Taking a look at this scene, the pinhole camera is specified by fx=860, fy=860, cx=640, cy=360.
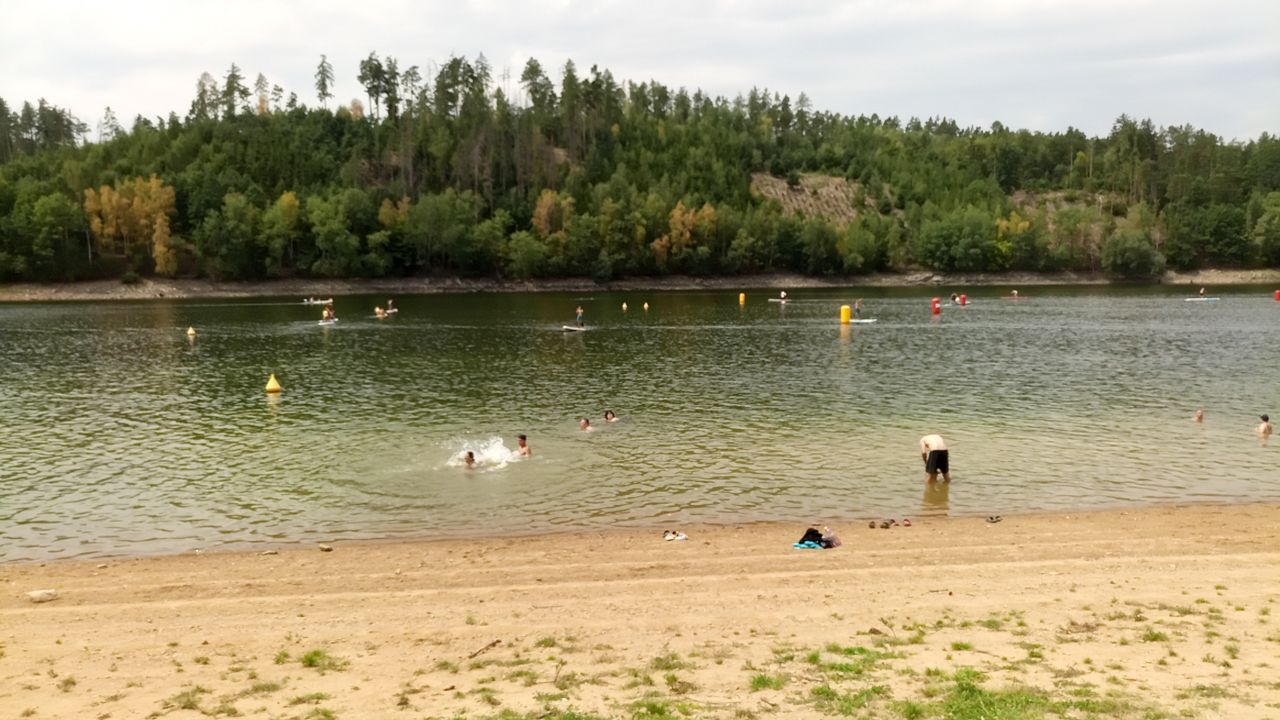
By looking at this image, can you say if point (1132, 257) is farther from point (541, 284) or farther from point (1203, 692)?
point (1203, 692)

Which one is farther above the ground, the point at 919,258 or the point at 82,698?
the point at 919,258

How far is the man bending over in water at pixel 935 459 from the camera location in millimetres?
28297

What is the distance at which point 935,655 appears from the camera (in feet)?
44.0

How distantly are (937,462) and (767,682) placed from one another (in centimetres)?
1818

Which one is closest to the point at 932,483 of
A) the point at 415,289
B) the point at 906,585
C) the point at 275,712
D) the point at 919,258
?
the point at 906,585

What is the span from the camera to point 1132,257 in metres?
163

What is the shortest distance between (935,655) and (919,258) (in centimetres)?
17184

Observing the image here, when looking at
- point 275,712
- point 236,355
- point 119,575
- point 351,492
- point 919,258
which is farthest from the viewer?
point 919,258

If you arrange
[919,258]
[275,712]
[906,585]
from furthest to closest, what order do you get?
1. [919,258]
2. [906,585]
3. [275,712]

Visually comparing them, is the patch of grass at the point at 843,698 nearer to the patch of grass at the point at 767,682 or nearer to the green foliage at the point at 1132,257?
the patch of grass at the point at 767,682

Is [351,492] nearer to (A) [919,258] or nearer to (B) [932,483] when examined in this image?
(B) [932,483]

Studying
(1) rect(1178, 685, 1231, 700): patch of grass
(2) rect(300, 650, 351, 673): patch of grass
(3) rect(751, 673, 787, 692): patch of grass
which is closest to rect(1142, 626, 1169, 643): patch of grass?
(1) rect(1178, 685, 1231, 700): patch of grass

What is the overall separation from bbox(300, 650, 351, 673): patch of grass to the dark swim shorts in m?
20.5

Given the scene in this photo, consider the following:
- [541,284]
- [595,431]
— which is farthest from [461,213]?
[595,431]
